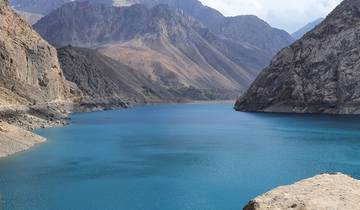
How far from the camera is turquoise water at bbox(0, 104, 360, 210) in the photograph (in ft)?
165

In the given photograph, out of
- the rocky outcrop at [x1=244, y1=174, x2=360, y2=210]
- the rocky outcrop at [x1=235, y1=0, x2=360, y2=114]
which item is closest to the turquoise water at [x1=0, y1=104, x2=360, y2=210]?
the rocky outcrop at [x1=244, y1=174, x2=360, y2=210]

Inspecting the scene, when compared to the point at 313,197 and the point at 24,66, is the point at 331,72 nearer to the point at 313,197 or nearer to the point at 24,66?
the point at 24,66

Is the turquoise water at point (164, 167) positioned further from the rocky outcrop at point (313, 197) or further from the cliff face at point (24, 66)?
the cliff face at point (24, 66)

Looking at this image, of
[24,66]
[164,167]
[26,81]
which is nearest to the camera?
[164,167]

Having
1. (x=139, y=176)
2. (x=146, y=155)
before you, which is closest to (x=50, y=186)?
(x=139, y=176)

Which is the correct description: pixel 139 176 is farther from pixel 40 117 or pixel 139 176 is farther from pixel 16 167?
pixel 40 117

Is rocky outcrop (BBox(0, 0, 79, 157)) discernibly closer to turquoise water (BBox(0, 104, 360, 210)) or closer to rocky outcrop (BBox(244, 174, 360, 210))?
turquoise water (BBox(0, 104, 360, 210))

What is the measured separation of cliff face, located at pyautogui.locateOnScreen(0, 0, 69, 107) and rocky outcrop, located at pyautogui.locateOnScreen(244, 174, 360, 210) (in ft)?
342

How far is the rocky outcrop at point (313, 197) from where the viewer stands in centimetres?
2197

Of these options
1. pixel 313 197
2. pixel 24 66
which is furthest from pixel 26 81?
pixel 313 197

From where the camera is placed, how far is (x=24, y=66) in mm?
158125

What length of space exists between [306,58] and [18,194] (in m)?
160

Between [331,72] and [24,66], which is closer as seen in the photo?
[24,66]

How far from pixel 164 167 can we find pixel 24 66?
99.7 meters
